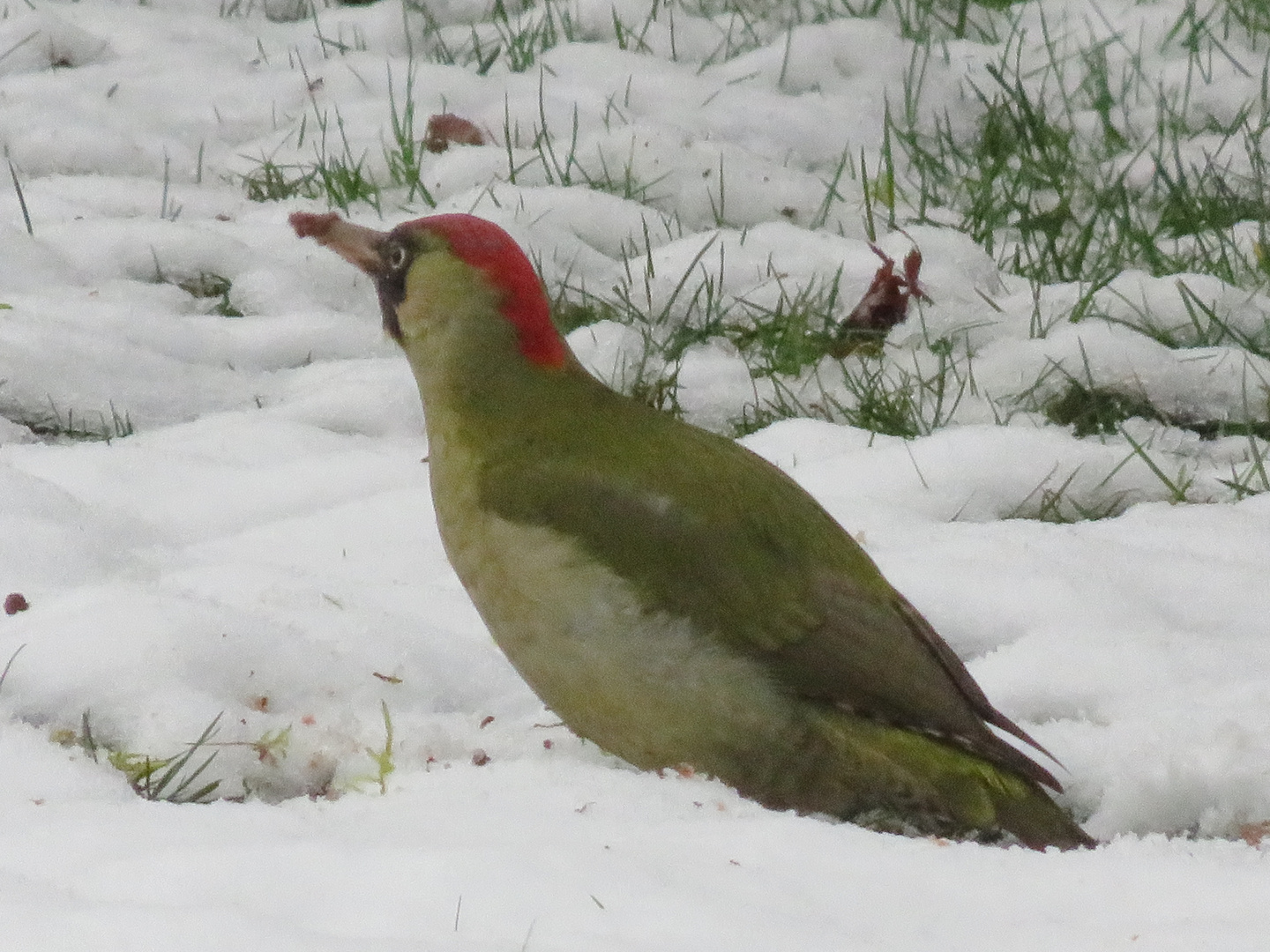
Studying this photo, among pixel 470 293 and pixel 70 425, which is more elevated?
pixel 470 293

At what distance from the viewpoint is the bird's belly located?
250 cm

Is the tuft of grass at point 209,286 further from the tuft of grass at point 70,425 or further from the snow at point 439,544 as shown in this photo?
the tuft of grass at point 70,425

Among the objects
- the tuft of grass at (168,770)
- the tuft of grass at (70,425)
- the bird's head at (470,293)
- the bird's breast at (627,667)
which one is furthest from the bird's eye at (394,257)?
the tuft of grass at (70,425)

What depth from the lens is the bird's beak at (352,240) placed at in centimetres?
302

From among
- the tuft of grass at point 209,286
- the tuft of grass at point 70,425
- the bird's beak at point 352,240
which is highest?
the bird's beak at point 352,240

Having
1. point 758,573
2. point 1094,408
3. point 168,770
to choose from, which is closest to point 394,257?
point 758,573

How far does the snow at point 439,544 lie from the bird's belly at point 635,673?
0.36ft

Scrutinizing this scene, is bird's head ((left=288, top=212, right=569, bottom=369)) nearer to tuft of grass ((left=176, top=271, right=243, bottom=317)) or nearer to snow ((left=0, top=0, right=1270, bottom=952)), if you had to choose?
snow ((left=0, top=0, right=1270, bottom=952))

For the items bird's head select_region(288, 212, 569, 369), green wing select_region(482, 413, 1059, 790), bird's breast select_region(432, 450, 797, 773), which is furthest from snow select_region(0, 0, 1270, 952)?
bird's head select_region(288, 212, 569, 369)

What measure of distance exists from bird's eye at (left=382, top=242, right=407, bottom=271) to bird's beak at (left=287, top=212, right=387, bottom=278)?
0.05 ft

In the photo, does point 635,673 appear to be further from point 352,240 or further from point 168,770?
point 352,240

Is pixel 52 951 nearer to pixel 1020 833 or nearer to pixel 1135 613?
pixel 1020 833

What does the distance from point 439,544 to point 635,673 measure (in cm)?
103

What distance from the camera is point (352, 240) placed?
10.0 ft
